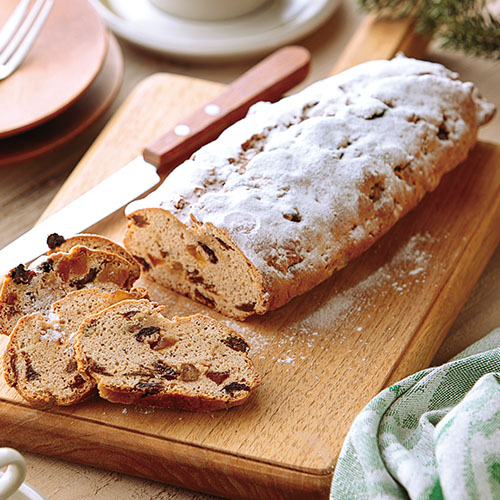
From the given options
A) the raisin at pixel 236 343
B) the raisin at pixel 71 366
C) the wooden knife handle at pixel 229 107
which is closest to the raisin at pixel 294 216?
the raisin at pixel 236 343

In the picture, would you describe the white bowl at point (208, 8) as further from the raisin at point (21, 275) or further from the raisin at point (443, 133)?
the raisin at point (21, 275)

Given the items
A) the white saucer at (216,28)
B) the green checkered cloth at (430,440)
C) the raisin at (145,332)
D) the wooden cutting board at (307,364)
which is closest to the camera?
the green checkered cloth at (430,440)

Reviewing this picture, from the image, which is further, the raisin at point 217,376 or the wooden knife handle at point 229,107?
the wooden knife handle at point 229,107

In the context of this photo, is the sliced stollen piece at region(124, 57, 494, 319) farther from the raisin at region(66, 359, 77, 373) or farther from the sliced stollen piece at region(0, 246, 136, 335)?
the raisin at region(66, 359, 77, 373)

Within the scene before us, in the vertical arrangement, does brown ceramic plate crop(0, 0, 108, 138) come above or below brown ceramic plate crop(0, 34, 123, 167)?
above

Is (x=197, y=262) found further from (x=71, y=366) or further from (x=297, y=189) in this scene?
(x=71, y=366)

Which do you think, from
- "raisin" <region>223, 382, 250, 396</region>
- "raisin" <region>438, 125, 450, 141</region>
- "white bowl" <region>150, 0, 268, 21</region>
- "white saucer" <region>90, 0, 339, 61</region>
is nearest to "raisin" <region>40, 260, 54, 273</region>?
"raisin" <region>223, 382, 250, 396</region>

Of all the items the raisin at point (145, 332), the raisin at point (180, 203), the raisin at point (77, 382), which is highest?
the raisin at point (180, 203)

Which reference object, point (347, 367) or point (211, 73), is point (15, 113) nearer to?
point (211, 73)
